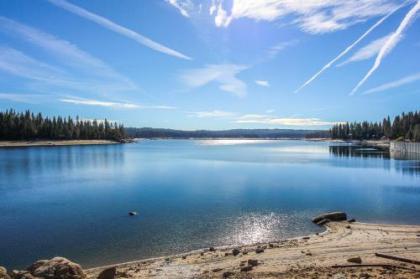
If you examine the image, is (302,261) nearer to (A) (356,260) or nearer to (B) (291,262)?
(B) (291,262)

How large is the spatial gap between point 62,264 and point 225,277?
6.90m

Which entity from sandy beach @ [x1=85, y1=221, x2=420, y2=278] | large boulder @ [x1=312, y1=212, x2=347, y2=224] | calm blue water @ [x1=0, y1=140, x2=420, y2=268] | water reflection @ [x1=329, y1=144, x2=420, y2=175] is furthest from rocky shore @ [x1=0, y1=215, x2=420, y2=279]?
water reflection @ [x1=329, y1=144, x2=420, y2=175]

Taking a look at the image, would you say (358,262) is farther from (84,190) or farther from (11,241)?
(84,190)

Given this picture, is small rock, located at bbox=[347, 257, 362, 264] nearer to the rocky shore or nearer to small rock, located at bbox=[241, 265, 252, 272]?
the rocky shore

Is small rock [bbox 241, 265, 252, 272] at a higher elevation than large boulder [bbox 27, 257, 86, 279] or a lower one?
lower

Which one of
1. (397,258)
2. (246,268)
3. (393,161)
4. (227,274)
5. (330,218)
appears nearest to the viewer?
(227,274)

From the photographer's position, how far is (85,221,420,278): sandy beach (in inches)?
617

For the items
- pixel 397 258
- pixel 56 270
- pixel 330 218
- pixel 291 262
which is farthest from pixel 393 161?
pixel 56 270

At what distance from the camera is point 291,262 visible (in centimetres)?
1795

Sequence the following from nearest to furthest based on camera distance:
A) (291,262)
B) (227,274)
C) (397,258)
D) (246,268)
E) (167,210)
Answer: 1. (227,274)
2. (246,268)
3. (397,258)
4. (291,262)
5. (167,210)

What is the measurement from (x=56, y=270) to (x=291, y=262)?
35.2ft

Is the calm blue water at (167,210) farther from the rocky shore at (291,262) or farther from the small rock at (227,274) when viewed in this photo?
the small rock at (227,274)

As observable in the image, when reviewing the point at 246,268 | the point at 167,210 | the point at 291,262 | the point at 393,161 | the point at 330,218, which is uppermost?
the point at 246,268

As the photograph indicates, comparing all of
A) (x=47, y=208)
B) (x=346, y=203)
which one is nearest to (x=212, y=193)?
(x=346, y=203)
